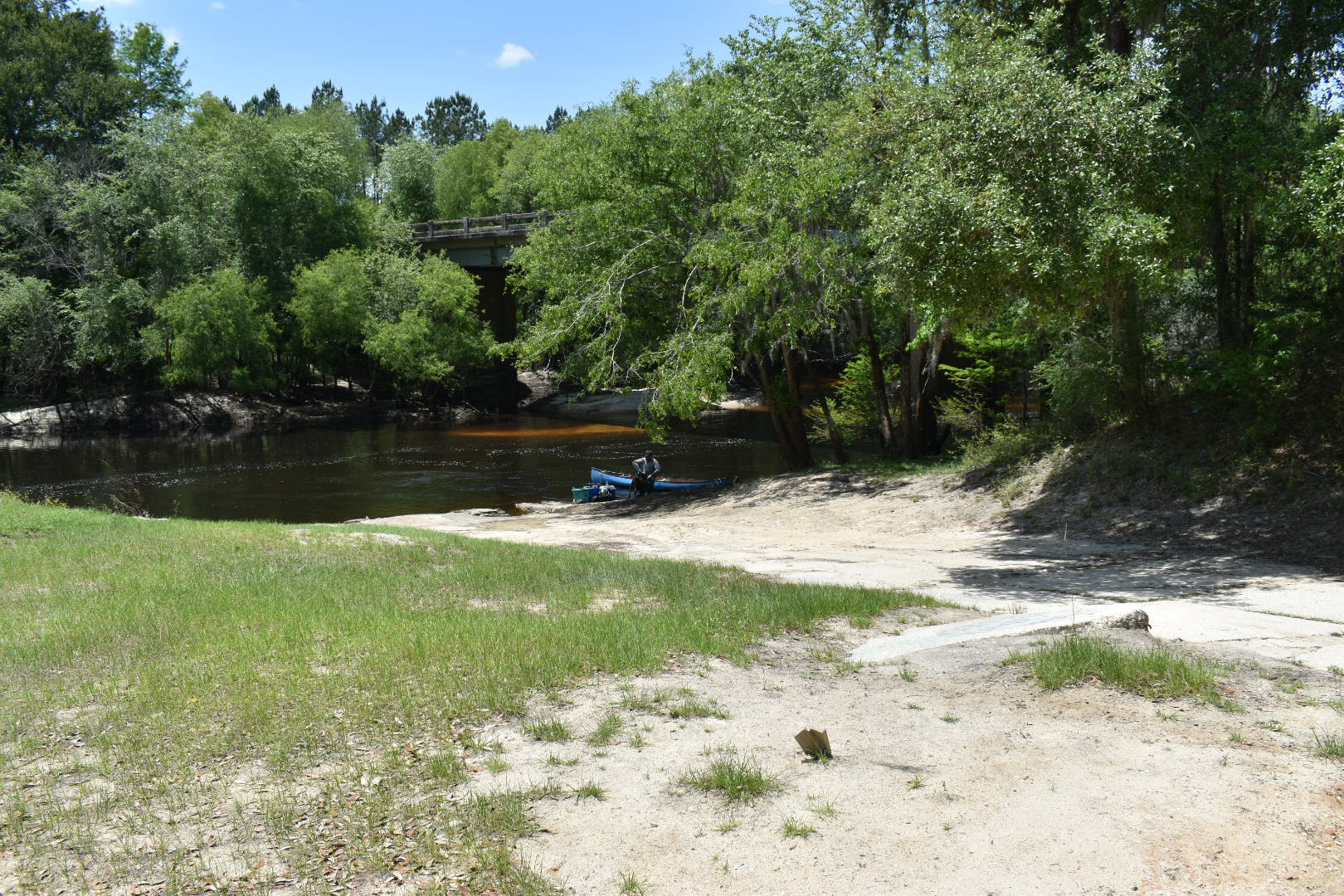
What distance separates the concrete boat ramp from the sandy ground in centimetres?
5

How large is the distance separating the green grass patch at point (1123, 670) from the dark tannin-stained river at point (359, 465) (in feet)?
70.3

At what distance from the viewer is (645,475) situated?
2783cm

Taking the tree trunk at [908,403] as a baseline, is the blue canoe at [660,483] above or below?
below

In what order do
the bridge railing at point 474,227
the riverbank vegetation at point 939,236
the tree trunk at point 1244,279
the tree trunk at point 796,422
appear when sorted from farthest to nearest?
the bridge railing at point 474,227 → the tree trunk at point 796,422 → the tree trunk at point 1244,279 → the riverbank vegetation at point 939,236

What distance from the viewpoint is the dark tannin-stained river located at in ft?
93.9

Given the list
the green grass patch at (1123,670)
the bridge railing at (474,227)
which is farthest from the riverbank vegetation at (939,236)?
the bridge railing at (474,227)

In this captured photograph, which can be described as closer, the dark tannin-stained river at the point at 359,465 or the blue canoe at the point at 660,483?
the blue canoe at the point at 660,483

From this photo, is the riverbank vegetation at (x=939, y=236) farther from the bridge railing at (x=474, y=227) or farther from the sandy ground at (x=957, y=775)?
the bridge railing at (x=474, y=227)

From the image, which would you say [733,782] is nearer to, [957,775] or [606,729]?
[606,729]

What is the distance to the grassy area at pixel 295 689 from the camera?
16.9ft

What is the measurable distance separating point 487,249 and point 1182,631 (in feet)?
163

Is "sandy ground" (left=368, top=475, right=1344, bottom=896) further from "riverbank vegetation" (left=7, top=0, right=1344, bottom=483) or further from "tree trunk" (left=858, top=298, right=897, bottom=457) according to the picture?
"tree trunk" (left=858, top=298, right=897, bottom=457)

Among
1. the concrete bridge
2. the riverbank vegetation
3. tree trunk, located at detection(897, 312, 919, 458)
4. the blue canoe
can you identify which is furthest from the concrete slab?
the concrete bridge

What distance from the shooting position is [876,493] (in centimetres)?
2195
